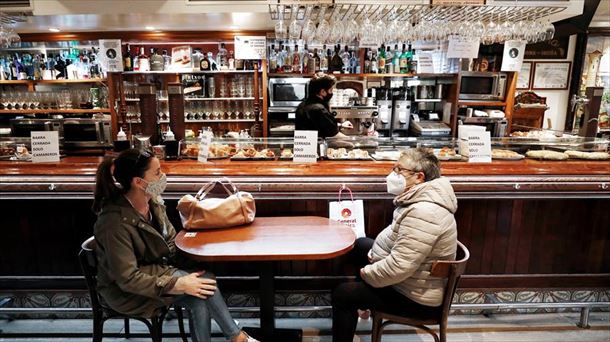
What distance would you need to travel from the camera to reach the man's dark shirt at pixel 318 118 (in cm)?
361

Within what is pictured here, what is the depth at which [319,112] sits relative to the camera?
3602mm

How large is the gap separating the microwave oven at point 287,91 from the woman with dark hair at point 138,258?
11.6ft

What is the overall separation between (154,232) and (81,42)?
479cm

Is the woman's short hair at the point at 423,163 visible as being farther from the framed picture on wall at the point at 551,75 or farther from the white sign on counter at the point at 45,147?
the framed picture on wall at the point at 551,75

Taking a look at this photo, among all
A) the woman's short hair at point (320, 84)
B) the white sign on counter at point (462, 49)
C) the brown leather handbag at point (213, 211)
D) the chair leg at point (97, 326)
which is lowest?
the chair leg at point (97, 326)

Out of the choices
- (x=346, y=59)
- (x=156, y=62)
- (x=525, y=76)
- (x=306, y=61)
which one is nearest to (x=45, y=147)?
(x=156, y=62)

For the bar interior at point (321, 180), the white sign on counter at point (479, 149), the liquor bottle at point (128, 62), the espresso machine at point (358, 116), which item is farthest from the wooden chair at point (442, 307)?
the liquor bottle at point (128, 62)

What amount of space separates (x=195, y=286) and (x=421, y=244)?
1083 millimetres

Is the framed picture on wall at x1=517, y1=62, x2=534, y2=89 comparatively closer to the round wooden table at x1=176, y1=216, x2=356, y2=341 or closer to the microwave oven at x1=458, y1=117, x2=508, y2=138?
the microwave oven at x1=458, y1=117, x2=508, y2=138

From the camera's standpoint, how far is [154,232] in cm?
189

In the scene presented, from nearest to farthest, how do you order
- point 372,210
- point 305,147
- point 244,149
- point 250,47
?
1. point 372,210
2. point 305,147
3. point 244,149
4. point 250,47

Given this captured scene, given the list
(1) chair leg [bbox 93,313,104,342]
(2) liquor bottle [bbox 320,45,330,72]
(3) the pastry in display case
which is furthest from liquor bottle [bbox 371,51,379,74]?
(1) chair leg [bbox 93,313,104,342]

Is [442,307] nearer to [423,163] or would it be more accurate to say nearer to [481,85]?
[423,163]

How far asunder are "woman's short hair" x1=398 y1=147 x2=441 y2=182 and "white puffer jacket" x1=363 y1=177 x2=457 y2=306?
0.08 meters
